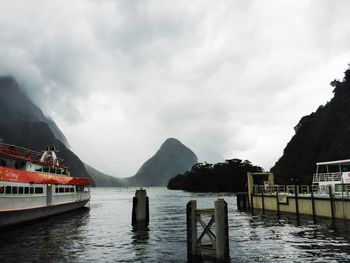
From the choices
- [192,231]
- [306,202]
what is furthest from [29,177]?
[306,202]

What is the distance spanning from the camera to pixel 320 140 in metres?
144

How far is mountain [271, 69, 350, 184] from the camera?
128875mm

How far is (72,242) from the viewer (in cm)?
3225

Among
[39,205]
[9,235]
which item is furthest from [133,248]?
[39,205]

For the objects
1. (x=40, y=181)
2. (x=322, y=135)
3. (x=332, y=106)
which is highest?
(x=332, y=106)

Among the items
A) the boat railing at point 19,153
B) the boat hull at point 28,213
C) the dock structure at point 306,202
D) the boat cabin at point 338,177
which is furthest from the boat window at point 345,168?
the boat railing at point 19,153

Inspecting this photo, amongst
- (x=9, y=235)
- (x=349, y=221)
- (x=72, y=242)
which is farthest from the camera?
(x=349, y=221)

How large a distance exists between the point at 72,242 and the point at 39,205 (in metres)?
18.4

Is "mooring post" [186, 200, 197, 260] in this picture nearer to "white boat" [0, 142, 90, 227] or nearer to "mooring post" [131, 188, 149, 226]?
"mooring post" [131, 188, 149, 226]

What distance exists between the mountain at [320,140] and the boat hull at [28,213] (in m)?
94.6

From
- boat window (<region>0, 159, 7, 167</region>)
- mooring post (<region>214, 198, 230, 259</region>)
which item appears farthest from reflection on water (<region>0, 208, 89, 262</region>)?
mooring post (<region>214, 198, 230, 259</region>)

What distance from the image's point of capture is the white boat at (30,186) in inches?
1560

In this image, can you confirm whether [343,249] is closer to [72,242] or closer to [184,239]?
[184,239]

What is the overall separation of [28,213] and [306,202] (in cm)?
3588
